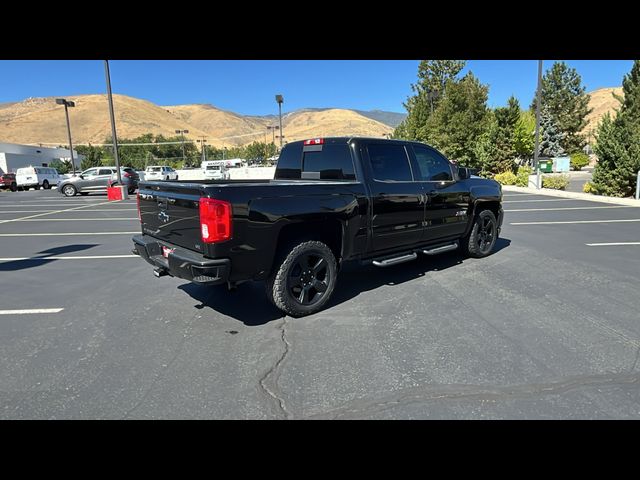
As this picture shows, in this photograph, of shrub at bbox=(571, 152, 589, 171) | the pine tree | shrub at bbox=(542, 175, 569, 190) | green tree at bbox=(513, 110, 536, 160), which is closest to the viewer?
shrub at bbox=(542, 175, 569, 190)

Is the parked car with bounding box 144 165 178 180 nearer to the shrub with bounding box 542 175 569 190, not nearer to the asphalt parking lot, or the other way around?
the shrub with bounding box 542 175 569 190

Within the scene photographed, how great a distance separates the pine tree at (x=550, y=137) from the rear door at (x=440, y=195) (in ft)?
144

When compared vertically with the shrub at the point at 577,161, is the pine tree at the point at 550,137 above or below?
above

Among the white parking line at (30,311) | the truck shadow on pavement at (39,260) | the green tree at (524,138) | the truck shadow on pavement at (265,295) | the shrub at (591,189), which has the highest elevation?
the green tree at (524,138)

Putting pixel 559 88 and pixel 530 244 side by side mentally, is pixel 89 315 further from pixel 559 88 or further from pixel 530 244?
pixel 559 88

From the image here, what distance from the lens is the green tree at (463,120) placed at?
1088 inches


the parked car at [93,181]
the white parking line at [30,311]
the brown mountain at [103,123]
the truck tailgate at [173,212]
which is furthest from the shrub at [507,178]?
the brown mountain at [103,123]

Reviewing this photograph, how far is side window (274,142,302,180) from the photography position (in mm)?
5508

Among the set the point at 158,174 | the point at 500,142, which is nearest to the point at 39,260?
the point at 500,142

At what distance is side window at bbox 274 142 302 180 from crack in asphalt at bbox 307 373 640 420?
356 cm

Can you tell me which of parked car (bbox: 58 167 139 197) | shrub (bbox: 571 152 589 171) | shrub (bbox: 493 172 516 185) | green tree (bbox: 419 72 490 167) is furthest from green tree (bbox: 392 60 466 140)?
parked car (bbox: 58 167 139 197)

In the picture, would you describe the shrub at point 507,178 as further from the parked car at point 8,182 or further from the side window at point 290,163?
the parked car at point 8,182
